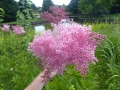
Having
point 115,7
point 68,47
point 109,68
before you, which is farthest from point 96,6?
point 68,47

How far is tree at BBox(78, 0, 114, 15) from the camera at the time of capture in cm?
3769

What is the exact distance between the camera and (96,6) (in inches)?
1524

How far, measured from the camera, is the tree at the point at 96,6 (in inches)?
1484

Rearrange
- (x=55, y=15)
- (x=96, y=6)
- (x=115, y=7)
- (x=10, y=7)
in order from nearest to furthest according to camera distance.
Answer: (x=55, y=15) < (x=10, y=7) < (x=96, y=6) < (x=115, y=7)

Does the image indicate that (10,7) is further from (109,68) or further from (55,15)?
(55,15)

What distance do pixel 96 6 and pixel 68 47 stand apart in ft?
128

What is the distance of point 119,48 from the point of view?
3939mm

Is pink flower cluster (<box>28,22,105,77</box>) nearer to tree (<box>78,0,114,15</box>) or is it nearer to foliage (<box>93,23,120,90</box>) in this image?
foliage (<box>93,23,120,90</box>)

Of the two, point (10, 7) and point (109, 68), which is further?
point (10, 7)

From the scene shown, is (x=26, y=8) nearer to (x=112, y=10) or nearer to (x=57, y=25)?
(x=57, y=25)

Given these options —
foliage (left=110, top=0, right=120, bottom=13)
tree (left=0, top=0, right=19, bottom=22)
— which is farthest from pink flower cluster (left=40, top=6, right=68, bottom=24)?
foliage (left=110, top=0, right=120, bottom=13)

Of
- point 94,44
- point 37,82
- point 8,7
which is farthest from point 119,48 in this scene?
point 8,7

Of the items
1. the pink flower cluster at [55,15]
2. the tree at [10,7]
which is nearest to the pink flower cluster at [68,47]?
the pink flower cluster at [55,15]

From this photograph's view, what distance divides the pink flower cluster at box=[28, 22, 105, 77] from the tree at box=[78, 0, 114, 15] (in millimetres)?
37277
